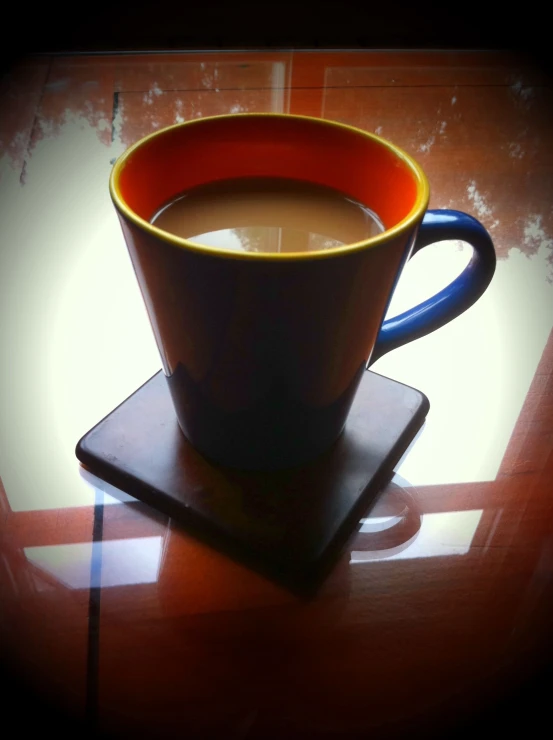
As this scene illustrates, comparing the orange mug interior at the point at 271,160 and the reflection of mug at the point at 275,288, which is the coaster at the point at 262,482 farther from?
the orange mug interior at the point at 271,160

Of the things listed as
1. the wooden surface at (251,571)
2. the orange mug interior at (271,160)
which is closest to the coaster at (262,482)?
the wooden surface at (251,571)

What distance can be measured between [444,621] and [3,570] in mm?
233

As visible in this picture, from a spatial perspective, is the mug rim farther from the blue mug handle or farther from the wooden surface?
the wooden surface

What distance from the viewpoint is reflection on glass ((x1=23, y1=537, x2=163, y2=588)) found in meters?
0.32

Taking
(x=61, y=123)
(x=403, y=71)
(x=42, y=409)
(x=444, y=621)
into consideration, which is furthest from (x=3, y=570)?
(x=403, y=71)

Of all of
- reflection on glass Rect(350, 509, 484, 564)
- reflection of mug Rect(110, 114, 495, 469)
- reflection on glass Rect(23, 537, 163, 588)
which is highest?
reflection of mug Rect(110, 114, 495, 469)

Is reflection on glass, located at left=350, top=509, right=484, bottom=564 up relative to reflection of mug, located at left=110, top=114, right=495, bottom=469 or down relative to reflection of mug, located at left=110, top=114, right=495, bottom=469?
down

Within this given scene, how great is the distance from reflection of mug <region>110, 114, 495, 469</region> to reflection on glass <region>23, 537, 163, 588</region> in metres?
0.07

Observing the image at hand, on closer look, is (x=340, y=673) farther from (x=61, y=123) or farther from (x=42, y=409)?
(x=61, y=123)

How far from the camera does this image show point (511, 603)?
32cm

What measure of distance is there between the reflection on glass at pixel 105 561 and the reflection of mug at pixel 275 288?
67 mm

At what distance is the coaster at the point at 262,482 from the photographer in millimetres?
324

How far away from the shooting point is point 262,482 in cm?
36

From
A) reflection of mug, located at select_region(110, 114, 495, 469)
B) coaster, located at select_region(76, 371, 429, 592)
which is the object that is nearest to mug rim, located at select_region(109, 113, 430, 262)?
reflection of mug, located at select_region(110, 114, 495, 469)
